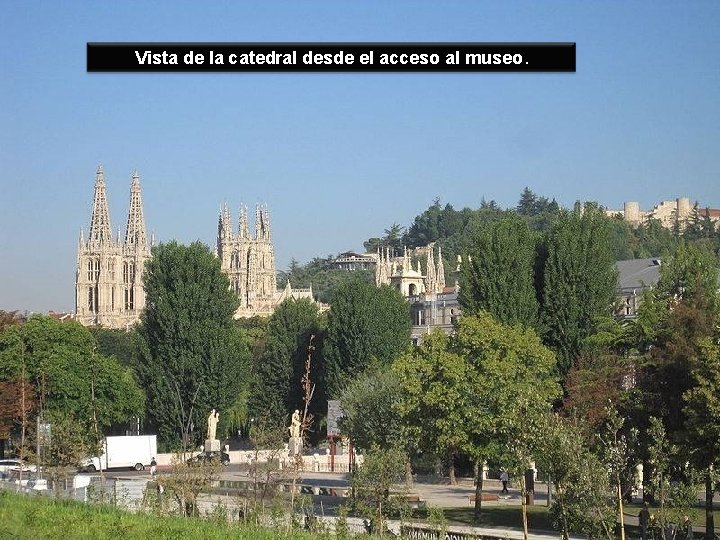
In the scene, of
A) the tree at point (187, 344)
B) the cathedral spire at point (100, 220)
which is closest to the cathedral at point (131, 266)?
the cathedral spire at point (100, 220)

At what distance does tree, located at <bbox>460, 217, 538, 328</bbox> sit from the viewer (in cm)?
6222

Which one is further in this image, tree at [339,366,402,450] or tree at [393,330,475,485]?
tree at [339,366,402,450]

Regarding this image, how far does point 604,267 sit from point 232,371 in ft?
73.3

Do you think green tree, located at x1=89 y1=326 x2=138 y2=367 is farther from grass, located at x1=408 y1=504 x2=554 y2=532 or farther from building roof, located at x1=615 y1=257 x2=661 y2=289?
grass, located at x1=408 y1=504 x2=554 y2=532

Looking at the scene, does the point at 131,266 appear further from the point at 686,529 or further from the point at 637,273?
the point at 686,529

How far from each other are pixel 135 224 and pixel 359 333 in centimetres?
9999

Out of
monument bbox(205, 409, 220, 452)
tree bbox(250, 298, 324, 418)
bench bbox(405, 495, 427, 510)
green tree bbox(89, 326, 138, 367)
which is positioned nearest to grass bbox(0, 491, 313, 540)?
bench bbox(405, 495, 427, 510)

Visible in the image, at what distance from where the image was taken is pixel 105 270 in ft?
565

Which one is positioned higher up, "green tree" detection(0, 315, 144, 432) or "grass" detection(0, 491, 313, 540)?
"green tree" detection(0, 315, 144, 432)

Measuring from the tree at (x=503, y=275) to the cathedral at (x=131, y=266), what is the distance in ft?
347

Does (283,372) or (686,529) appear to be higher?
(283,372)

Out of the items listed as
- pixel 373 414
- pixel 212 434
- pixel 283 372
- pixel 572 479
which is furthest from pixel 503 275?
pixel 572 479

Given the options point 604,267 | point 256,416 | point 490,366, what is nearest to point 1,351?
point 256,416

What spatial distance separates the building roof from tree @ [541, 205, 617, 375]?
26.4 metres
